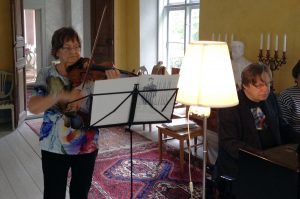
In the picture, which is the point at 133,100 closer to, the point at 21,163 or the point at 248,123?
the point at 248,123

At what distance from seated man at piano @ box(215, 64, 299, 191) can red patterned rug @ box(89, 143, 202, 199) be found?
94 cm

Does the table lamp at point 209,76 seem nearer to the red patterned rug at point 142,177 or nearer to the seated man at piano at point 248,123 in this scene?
the seated man at piano at point 248,123

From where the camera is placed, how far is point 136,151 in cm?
412

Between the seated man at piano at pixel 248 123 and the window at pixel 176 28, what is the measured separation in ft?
10.4

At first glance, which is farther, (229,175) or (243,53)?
(243,53)

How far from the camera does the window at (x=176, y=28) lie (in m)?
5.45

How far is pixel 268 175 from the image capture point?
5.11 feet

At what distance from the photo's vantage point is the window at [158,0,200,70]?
5.45 metres

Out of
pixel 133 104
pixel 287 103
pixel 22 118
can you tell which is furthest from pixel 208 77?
pixel 22 118

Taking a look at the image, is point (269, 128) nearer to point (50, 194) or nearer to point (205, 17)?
point (50, 194)

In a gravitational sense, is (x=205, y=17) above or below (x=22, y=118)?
above

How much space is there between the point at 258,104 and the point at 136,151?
211 centimetres

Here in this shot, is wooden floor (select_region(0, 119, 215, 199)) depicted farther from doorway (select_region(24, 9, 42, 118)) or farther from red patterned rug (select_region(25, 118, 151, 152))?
doorway (select_region(24, 9, 42, 118))

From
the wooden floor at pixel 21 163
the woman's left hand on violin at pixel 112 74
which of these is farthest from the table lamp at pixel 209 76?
the wooden floor at pixel 21 163
